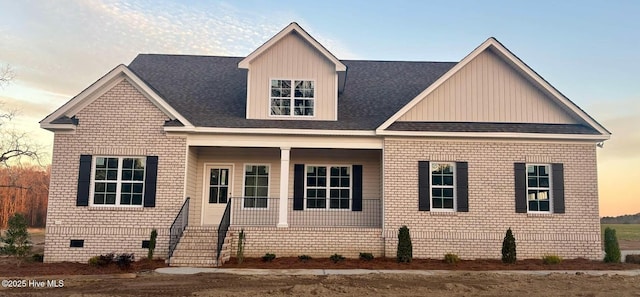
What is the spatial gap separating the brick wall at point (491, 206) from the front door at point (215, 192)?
5.55 m

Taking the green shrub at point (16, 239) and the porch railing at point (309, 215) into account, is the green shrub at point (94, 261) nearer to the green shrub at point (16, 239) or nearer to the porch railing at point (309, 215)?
the green shrub at point (16, 239)

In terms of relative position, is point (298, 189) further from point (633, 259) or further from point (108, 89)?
point (633, 259)

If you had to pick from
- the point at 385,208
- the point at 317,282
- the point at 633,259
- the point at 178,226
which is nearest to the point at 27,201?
the point at 178,226

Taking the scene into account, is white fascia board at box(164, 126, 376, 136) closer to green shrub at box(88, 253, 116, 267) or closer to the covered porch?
the covered porch

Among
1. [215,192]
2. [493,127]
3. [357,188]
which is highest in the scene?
[493,127]

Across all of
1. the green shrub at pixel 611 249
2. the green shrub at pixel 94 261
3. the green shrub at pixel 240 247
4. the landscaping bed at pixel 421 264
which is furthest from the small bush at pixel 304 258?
the green shrub at pixel 611 249

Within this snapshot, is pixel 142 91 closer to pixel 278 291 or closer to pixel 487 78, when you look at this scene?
pixel 278 291

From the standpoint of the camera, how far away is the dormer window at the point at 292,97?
15086 mm

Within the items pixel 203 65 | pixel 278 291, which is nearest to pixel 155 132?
pixel 203 65

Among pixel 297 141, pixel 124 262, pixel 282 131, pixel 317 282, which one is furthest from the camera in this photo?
pixel 297 141

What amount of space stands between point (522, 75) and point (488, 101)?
4.28ft

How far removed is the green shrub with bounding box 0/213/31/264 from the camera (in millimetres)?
12461

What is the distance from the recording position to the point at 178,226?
44.3 feet

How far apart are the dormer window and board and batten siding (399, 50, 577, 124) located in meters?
3.11
